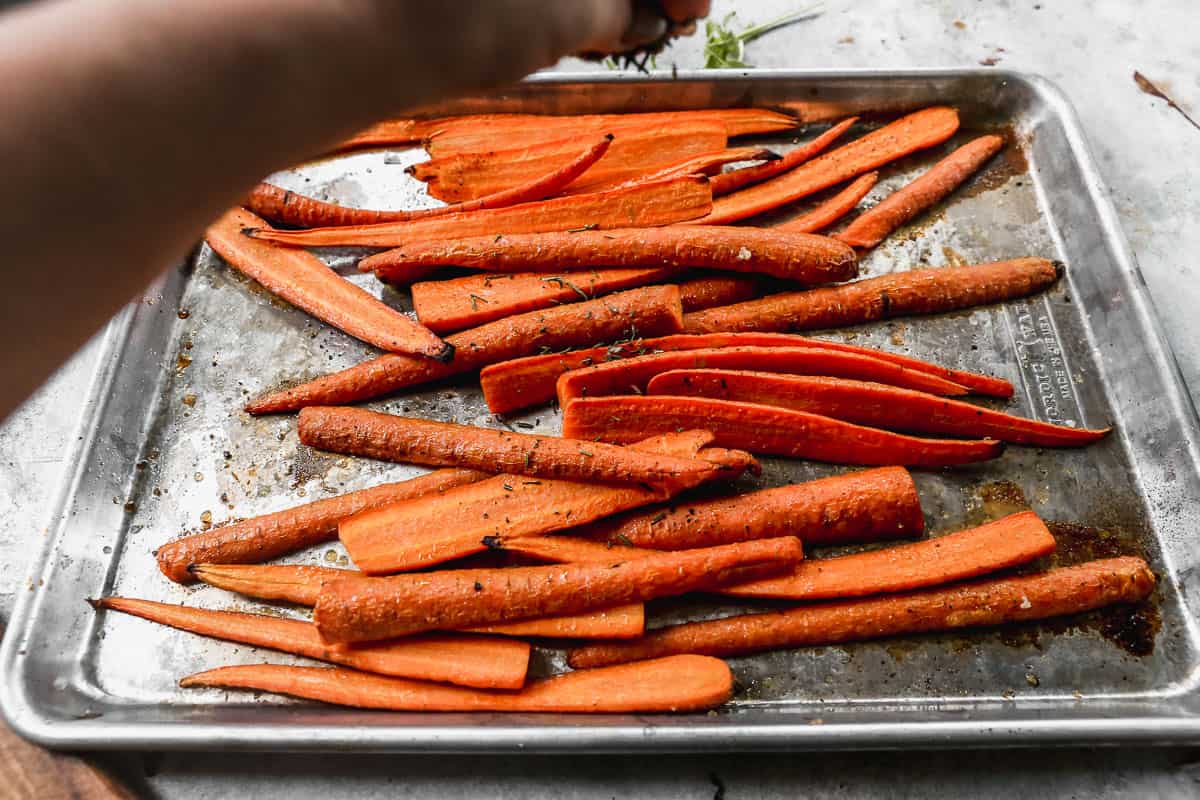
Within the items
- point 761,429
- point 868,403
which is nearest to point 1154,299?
point 868,403

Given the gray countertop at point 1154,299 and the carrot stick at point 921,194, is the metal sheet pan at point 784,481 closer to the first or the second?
the carrot stick at point 921,194

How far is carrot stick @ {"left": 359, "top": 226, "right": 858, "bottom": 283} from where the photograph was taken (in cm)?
253

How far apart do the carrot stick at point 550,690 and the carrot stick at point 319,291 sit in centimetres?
96

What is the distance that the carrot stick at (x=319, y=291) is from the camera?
8.08 ft

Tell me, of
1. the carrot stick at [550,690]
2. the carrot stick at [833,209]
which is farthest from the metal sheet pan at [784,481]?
the carrot stick at [833,209]

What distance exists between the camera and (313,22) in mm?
810

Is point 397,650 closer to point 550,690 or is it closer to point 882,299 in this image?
point 550,690

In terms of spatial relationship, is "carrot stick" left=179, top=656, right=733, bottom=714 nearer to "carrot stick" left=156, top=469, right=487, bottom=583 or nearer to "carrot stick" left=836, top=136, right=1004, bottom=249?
"carrot stick" left=156, top=469, right=487, bottom=583

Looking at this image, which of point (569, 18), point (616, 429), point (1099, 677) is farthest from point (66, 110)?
point (1099, 677)

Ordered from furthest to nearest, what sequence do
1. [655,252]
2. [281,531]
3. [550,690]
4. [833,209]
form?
[833,209]
[655,252]
[281,531]
[550,690]

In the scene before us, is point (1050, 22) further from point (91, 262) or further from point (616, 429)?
point (91, 262)

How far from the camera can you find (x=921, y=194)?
2822 mm

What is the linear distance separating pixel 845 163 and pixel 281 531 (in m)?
2.34

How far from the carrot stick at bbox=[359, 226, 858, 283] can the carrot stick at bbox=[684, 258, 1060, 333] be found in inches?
3.0
